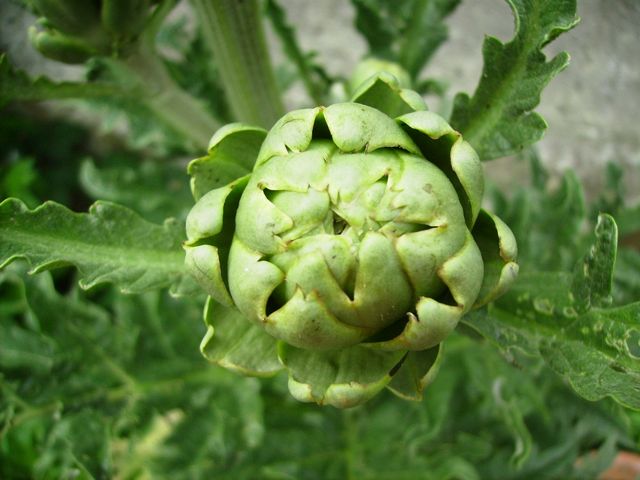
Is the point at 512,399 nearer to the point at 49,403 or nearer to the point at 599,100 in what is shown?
the point at 49,403

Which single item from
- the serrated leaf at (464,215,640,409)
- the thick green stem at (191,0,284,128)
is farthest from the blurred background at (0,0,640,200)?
the serrated leaf at (464,215,640,409)

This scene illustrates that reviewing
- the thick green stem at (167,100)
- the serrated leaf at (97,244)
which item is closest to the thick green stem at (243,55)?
the thick green stem at (167,100)

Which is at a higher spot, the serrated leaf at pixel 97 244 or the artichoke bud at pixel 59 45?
the artichoke bud at pixel 59 45

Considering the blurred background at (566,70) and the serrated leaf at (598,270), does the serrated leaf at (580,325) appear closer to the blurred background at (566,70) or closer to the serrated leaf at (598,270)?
the serrated leaf at (598,270)

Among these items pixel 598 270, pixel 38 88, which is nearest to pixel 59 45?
pixel 38 88

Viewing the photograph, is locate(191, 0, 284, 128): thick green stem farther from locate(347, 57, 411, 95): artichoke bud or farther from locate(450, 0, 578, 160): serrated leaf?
locate(450, 0, 578, 160): serrated leaf

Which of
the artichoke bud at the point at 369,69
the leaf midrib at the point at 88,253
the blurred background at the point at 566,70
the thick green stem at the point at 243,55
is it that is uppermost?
the thick green stem at the point at 243,55

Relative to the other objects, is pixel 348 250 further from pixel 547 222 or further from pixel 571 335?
pixel 547 222
